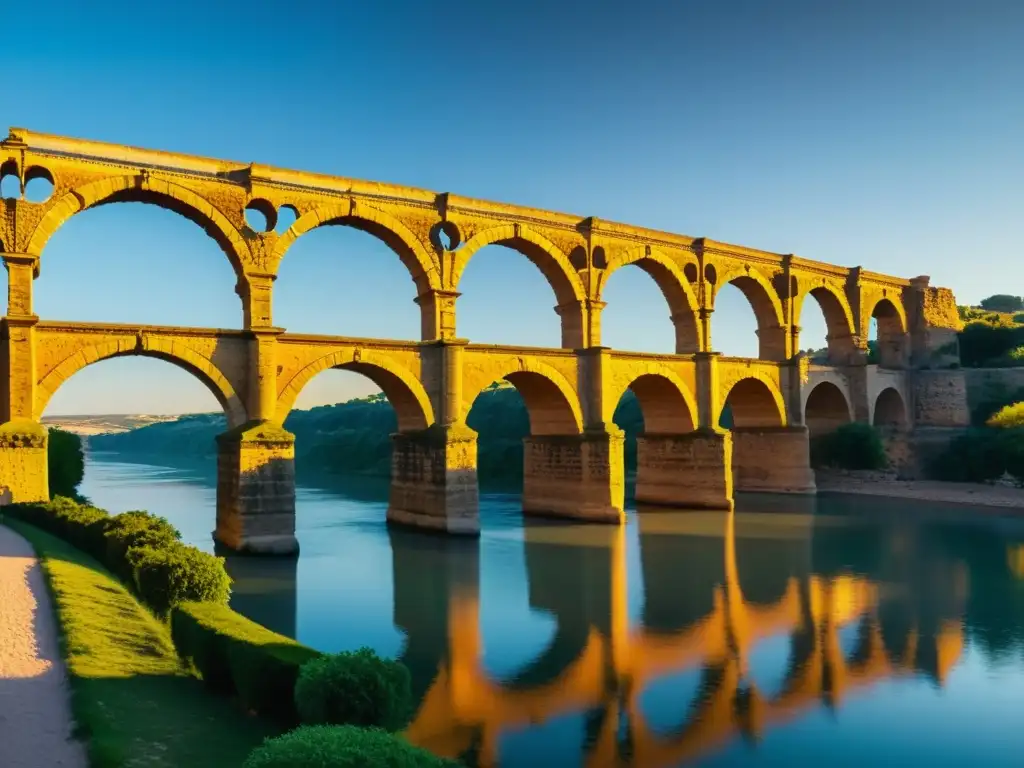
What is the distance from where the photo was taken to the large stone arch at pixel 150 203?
22375 mm

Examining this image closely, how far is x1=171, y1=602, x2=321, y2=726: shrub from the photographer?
27.4ft

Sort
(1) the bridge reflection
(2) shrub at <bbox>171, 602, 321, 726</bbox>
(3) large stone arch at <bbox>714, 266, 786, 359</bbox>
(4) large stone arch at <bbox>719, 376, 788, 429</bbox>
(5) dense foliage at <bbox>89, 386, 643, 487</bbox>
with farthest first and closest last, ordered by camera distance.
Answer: (5) dense foliage at <bbox>89, 386, 643, 487</bbox> < (4) large stone arch at <bbox>719, 376, 788, 429</bbox> < (3) large stone arch at <bbox>714, 266, 786, 359</bbox> < (1) the bridge reflection < (2) shrub at <bbox>171, 602, 321, 726</bbox>

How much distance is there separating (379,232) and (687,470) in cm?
1924

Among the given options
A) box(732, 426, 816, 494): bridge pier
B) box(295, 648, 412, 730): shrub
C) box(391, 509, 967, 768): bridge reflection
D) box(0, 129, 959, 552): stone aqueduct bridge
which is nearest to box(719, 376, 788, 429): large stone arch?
box(0, 129, 959, 552): stone aqueduct bridge

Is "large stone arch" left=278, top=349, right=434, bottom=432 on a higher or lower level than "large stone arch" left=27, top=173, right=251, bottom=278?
lower

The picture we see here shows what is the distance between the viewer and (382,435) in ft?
269

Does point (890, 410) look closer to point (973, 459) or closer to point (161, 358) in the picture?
point (973, 459)

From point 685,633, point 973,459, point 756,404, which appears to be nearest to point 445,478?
point 685,633

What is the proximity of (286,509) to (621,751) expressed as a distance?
16358 millimetres

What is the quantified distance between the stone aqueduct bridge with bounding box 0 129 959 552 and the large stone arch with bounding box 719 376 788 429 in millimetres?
125

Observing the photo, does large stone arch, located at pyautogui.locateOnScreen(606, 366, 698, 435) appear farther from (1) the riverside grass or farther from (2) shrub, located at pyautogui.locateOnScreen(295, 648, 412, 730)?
(2) shrub, located at pyautogui.locateOnScreen(295, 648, 412, 730)

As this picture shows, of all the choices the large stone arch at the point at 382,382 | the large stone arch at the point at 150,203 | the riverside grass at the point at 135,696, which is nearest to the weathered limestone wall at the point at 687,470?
the large stone arch at the point at 382,382

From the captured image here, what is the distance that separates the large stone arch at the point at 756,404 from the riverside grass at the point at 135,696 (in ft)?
109

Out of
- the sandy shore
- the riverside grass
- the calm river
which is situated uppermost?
the riverside grass
